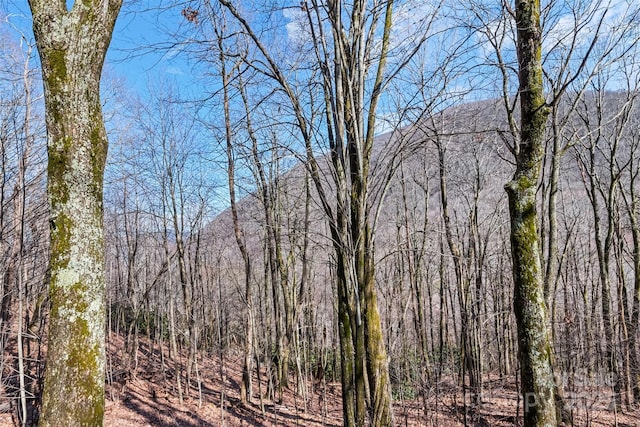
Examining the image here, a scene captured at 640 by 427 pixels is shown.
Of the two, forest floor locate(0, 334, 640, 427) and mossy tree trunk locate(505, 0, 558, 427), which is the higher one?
mossy tree trunk locate(505, 0, 558, 427)

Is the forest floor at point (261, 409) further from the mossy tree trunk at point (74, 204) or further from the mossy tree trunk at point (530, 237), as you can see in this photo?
the mossy tree trunk at point (74, 204)

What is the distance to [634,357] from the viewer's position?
383 inches

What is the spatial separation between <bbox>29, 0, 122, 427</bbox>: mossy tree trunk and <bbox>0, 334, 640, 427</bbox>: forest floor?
5.73m

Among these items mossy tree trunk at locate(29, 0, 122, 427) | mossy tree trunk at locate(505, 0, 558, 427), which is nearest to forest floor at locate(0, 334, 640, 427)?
mossy tree trunk at locate(505, 0, 558, 427)

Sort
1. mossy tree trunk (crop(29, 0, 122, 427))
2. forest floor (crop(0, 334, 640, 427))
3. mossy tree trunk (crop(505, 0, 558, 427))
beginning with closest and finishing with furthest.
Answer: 1. mossy tree trunk (crop(29, 0, 122, 427))
2. mossy tree trunk (crop(505, 0, 558, 427))
3. forest floor (crop(0, 334, 640, 427))

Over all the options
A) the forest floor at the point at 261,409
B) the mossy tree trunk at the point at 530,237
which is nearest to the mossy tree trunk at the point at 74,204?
the mossy tree trunk at the point at 530,237

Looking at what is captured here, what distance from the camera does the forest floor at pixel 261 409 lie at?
29.1 ft

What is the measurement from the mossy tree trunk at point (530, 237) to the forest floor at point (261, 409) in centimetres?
409

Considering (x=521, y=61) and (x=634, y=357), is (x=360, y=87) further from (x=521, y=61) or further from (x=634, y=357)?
(x=634, y=357)

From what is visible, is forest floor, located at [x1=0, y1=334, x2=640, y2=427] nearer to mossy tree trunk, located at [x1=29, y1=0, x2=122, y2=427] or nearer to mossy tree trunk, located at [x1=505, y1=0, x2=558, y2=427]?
mossy tree trunk, located at [x1=505, y1=0, x2=558, y2=427]

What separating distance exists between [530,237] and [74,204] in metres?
4.40

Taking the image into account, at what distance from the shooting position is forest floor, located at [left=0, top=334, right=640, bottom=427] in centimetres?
Answer: 886

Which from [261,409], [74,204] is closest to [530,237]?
[74,204]

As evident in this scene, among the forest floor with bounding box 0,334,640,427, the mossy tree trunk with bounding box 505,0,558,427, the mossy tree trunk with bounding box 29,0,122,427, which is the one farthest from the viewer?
the forest floor with bounding box 0,334,640,427
